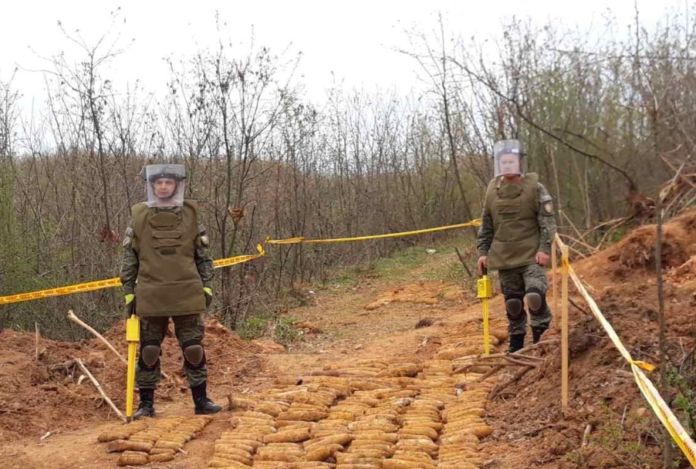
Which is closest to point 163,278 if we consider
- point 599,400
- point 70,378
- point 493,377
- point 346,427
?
point 70,378

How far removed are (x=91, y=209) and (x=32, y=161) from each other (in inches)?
90.5

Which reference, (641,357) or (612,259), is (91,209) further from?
(641,357)

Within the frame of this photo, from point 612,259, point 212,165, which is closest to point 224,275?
point 212,165

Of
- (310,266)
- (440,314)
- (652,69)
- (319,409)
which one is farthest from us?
(310,266)

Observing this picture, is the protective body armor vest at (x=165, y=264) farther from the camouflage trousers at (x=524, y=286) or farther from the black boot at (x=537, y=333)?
the black boot at (x=537, y=333)

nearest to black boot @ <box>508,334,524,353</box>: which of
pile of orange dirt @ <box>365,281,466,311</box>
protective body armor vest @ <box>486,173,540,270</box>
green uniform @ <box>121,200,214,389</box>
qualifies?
protective body armor vest @ <box>486,173,540,270</box>

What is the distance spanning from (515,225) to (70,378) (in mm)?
3752

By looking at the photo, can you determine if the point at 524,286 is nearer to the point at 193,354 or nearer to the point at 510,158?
the point at 510,158

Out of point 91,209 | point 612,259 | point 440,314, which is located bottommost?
point 440,314

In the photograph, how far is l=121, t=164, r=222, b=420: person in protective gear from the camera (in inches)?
213

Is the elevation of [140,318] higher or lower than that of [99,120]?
lower

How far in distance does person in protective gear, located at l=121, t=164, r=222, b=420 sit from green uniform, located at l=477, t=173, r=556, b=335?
239cm

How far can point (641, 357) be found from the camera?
173 inches

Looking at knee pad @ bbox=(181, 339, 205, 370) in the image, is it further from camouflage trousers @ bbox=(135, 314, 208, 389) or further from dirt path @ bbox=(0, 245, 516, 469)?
dirt path @ bbox=(0, 245, 516, 469)
